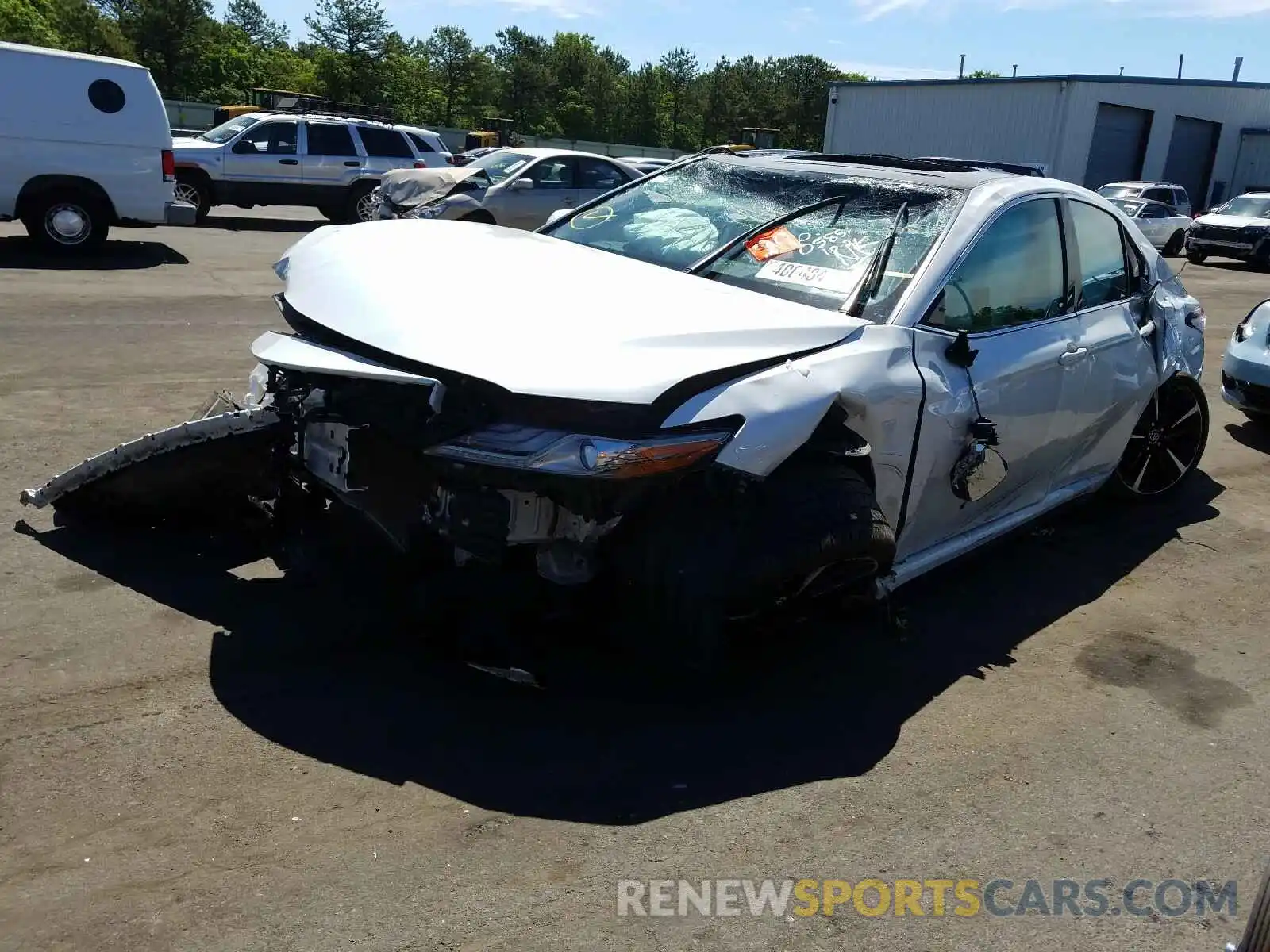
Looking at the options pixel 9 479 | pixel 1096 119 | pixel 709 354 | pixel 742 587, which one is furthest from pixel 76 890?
pixel 1096 119

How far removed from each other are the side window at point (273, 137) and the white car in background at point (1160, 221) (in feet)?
65.3

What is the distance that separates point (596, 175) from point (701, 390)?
570 inches

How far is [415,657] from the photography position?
148 inches

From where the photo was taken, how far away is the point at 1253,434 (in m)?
8.16

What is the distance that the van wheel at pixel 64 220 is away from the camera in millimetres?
12312

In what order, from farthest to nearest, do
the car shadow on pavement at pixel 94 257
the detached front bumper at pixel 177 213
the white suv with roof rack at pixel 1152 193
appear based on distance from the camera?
the white suv with roof rack at pixel 1152 193, the detached front bumper at pixel 177 213, the car shadow on pavement at pixel 94 257

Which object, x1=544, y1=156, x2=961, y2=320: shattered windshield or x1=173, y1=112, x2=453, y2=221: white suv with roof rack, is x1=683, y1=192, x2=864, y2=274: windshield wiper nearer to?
x1=544, y1=156, x2=961, y2=320: shattered windshield

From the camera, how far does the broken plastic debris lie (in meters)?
3.40

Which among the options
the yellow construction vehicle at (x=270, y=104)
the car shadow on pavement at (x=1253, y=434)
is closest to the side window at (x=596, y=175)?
the car shadow on pavement at (x=1253, y=434)

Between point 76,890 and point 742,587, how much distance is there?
1.90 m

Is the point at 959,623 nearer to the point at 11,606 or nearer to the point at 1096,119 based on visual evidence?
the point at 11,606

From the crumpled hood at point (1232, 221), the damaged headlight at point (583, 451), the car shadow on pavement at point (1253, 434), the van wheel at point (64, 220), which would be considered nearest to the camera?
the damaged headlight at point (583, 451)

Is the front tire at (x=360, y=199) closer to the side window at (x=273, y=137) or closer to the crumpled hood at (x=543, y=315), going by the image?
the side window at (x=273, y=137)

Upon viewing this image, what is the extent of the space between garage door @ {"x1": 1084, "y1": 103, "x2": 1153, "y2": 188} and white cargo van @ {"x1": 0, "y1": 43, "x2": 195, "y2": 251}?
32.7 meters
